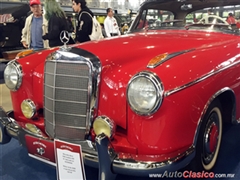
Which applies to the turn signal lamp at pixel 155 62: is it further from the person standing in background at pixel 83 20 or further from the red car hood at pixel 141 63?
the person standing in background at pixel 83 20

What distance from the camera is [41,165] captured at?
2.46m

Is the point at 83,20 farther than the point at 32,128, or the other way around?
the point at 83,20

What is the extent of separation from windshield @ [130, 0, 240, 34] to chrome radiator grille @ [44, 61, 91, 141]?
148cm

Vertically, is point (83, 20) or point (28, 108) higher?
point (83, 20)

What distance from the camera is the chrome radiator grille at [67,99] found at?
182 cm

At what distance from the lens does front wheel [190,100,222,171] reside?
1895 millimetres

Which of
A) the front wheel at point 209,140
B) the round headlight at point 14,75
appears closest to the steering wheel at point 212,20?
the front wheel at point 209,140

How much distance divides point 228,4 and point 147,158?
191cm

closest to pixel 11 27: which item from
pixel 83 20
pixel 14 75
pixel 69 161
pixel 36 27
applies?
pixel 36 27

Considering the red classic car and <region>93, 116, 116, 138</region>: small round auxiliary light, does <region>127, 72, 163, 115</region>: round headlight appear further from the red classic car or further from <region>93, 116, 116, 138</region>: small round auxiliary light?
<region>93, 116, 116, 138</region>: small round auxiliary light

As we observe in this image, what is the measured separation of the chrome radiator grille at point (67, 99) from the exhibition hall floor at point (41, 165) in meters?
0.50

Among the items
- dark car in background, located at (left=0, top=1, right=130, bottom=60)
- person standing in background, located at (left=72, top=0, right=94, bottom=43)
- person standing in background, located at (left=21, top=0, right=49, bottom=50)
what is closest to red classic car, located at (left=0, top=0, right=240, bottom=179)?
person standing in background, located at (left=72, top=0, right=94, bottom=43)

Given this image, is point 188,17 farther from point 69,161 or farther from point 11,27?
point 11,27

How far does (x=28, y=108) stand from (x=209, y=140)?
1385 mm
